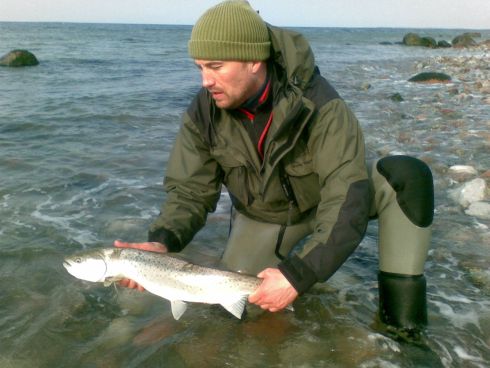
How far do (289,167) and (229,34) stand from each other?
1.13 m

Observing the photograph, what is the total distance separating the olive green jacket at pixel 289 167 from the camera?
3500 mm

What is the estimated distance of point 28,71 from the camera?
2311 cm

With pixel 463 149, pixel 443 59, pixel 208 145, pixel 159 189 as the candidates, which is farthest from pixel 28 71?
pixel 443 59

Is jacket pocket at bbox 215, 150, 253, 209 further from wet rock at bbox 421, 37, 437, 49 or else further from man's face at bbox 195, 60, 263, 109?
wet rock at bbox 421, 37, 437, 49

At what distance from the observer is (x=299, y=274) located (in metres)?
3.36

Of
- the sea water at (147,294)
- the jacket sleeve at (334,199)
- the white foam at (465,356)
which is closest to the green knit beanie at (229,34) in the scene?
the jacket sleeve at (334,199)

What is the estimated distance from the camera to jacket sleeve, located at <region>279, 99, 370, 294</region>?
340cm

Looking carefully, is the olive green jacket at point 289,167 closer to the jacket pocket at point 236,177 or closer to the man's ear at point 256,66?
the jacket pocket at point 236,177

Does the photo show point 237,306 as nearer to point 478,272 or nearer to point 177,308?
point 177,308

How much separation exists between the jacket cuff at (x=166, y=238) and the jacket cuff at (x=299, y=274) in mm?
1079

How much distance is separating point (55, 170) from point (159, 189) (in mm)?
2055

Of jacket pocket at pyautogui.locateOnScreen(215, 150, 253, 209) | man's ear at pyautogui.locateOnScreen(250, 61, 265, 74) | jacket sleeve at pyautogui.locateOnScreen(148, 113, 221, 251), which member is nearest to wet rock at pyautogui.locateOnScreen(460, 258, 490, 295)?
jacket pocket at pyautogui.locateOnScreen(215, 150, 253, 209)

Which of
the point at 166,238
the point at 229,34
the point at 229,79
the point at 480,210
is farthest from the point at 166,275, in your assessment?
the point at 480,210

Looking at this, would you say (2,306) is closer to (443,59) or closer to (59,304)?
(59,304)
